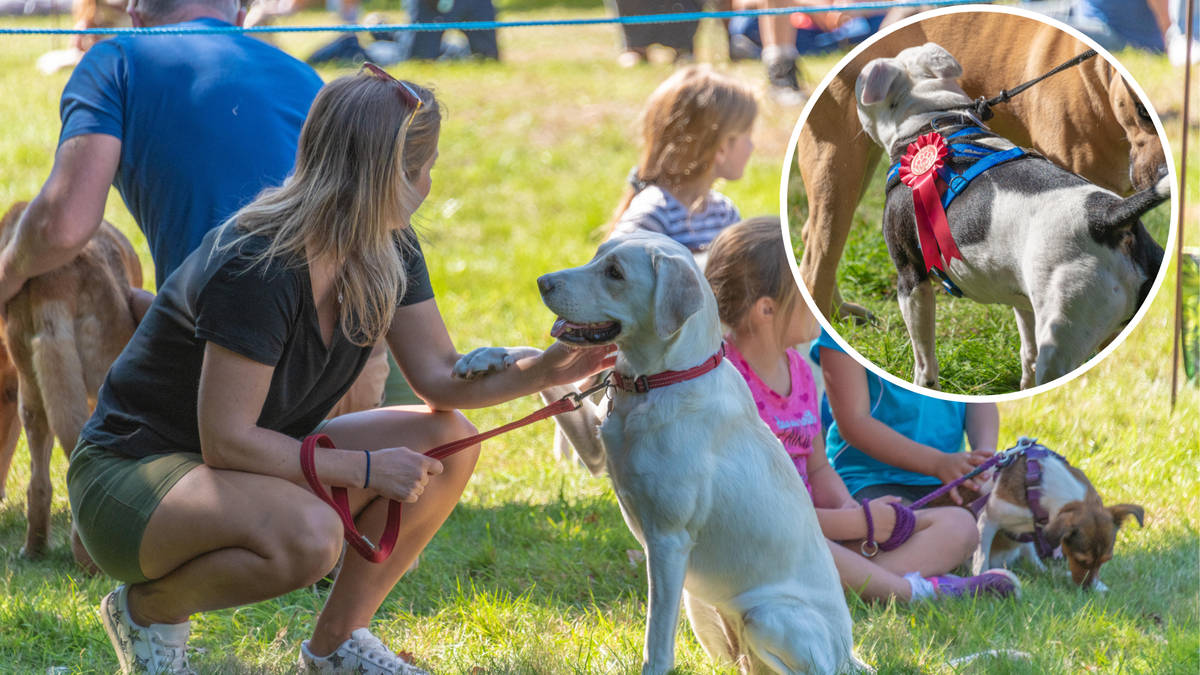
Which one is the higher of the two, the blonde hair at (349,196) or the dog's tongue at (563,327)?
the blonde hair at (349,196)

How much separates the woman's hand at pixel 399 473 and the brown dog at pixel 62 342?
55.8 inches

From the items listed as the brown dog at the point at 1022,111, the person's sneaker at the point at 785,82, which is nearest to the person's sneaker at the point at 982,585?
the brown dog at the point at 1022,111

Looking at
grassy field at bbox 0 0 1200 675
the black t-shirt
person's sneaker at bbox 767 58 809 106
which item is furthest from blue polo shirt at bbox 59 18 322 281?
person's sneaker at bbox 767 58 809 106

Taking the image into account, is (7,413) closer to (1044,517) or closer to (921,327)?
(921,327)

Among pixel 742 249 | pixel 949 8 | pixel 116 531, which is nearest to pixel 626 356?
pixel 742 249

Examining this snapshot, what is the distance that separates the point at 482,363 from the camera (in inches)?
113

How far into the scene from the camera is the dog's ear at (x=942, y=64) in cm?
250

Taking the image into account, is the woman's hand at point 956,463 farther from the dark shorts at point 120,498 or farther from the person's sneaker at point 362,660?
the dark shorts at point 120,498

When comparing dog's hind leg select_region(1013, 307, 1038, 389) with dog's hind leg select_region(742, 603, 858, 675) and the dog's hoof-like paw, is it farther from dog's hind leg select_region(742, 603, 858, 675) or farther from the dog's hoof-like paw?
the dog's hoof-like paw

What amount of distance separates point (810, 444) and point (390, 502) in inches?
52.4

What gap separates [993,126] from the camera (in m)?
2.44

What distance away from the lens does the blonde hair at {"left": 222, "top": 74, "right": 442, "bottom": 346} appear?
8.51 feet

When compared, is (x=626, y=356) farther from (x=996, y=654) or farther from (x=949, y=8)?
(x=996, y=654)

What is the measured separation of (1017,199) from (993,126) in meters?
0.19
